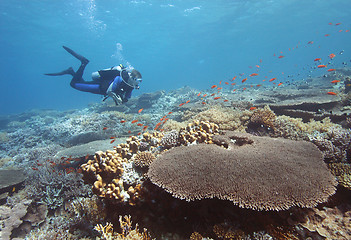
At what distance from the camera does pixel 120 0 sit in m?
32.3

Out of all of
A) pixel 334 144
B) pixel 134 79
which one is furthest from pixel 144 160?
pixel 134 79

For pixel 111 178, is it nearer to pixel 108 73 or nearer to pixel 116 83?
pixel 116 83

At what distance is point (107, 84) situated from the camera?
9.91 meters

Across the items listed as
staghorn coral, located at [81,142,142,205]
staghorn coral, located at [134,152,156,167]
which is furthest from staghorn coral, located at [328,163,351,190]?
staghorn coral, located at [81,142,142,205]

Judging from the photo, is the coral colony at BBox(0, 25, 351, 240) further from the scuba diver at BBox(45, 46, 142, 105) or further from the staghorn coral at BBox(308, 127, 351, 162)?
the scuba diver at BBox(45, 46, 142, 105)

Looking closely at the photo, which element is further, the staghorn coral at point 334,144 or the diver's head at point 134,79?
the diver's head at point 134,79

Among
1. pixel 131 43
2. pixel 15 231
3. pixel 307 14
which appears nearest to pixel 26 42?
pixel 131 43

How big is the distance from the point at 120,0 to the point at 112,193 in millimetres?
39480

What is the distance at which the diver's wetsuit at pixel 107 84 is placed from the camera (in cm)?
848

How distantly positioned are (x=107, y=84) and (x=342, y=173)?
10.6m

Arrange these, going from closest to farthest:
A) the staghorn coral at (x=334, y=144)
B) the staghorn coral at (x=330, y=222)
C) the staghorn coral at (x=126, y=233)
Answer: the staghorn coral at (x=330, y=222)
the staghorn coral at (x=126, y=233)
the staghorn coral at (x=334, y=144)

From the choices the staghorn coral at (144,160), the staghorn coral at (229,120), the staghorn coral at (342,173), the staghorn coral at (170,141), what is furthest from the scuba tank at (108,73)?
the staghorn coral at (342,173)

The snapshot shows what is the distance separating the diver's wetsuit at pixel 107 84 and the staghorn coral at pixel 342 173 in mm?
8116

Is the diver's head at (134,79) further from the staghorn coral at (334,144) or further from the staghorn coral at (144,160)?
the staghorn coral at (334,144)
